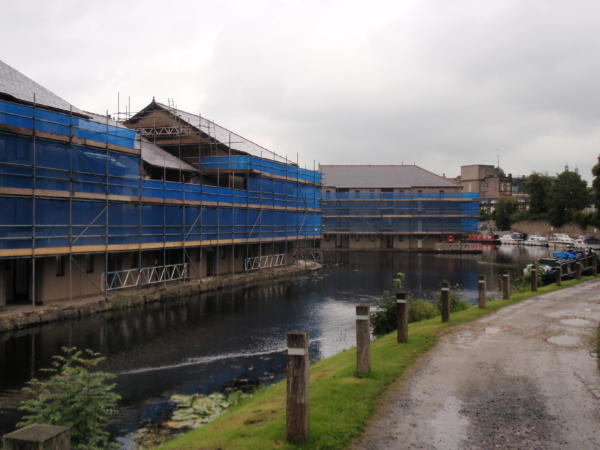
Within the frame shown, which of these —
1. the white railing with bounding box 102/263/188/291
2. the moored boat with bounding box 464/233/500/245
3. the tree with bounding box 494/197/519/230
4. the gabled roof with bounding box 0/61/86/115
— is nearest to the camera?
the gabled roof with bounding box 0/61/86/115

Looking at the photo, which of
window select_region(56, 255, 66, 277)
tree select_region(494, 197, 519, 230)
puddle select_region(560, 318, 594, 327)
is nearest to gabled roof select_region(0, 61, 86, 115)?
window select_region(56, 255, 66, 277)

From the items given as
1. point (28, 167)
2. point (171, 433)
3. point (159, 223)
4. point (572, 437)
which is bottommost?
point (171, 433)

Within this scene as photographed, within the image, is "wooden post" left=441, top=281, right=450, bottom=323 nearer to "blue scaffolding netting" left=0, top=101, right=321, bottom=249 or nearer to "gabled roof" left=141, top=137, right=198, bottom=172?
"blue scaffolding netting" left=0, top=101, right=321, bottom=249

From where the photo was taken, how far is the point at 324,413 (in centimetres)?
791

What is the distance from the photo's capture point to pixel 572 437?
722 cm

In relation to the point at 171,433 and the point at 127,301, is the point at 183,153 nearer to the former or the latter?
the point at 127,301

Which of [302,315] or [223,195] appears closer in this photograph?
[302,315]

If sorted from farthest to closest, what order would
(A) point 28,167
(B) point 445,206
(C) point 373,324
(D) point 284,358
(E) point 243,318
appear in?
(B) point 445,206 → (E) point 243,318 → (A) point 28,167 → (C) point 373,324 → (D) point 284,358

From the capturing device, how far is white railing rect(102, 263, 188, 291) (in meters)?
27.5

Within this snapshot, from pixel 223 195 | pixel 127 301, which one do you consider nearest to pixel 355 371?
pixel 127 301

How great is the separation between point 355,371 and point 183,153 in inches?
1402

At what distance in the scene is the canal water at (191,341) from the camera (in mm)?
14305

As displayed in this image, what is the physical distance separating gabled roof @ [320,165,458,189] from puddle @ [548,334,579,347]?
68863mm

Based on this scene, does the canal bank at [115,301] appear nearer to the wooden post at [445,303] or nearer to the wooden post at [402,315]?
the wooden post at [402,315]
